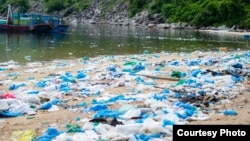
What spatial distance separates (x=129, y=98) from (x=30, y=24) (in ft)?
99.4

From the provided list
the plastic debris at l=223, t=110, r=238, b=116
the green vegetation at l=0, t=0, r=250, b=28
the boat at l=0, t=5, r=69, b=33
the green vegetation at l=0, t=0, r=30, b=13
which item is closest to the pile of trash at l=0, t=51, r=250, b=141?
the plastic debris at l=223, t=110, r=238, b=116

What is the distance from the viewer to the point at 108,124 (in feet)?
19.2

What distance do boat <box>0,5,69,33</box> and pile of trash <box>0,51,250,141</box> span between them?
25.3m

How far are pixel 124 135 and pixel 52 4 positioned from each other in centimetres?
7877

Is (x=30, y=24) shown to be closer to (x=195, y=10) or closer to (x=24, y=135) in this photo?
(x=195, y=10)

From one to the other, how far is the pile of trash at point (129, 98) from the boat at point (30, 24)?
2525cm

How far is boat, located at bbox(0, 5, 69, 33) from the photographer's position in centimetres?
3588

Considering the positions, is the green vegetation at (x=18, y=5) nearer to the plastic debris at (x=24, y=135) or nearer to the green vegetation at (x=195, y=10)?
the green vegetation at (x=195, y=10)

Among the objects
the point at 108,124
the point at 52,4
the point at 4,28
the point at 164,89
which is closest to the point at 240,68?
the point at 164,89

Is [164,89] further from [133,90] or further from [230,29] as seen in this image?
[230,29]

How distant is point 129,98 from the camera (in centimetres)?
765

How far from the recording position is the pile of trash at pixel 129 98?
5.51 metres

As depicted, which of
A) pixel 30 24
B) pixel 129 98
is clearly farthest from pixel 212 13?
pixel 129 98

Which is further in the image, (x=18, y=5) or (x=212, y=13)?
(x=18, y=5)
